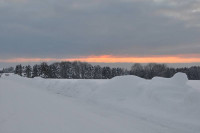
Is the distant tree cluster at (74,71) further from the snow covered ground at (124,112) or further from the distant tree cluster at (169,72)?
the snow covered ground at (124,112)

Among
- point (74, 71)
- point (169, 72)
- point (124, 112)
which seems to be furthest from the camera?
point (74, 71)

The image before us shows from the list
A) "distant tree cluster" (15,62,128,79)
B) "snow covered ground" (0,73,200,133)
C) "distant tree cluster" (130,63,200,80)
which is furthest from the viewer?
"distant tree cluster" (15,62,128,79)

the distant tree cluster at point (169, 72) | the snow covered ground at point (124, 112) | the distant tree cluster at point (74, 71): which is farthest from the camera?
the distant tree cluster at point (74, 71)

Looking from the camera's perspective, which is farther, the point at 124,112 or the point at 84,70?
the point at 84,70

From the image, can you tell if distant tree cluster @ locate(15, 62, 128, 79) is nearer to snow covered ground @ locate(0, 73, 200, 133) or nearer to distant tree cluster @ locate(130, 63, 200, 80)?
distant tree cluster @ locate(130, 63, 200, 80)

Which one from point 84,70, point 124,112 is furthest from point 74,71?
point 124,112

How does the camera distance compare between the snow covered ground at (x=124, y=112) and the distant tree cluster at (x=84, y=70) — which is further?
the distant tree cluster at (x=84, y=70)

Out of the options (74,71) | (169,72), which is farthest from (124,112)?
(74,71)

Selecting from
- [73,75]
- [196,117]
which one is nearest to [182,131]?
[196,117]

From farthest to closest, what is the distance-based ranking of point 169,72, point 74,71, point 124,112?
point 74,71 < point 169,72 < point 124,112

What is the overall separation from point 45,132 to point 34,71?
122 m

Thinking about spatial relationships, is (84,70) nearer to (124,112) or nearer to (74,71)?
(74,71)

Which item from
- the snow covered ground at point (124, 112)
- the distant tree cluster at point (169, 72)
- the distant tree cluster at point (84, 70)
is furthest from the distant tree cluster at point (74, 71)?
the snow covered ground at point (124, 112)

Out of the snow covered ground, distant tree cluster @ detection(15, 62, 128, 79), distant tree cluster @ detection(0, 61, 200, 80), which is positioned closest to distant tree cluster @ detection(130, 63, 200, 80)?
distant tree cluster @ detection(0, 61, 200, 80)
